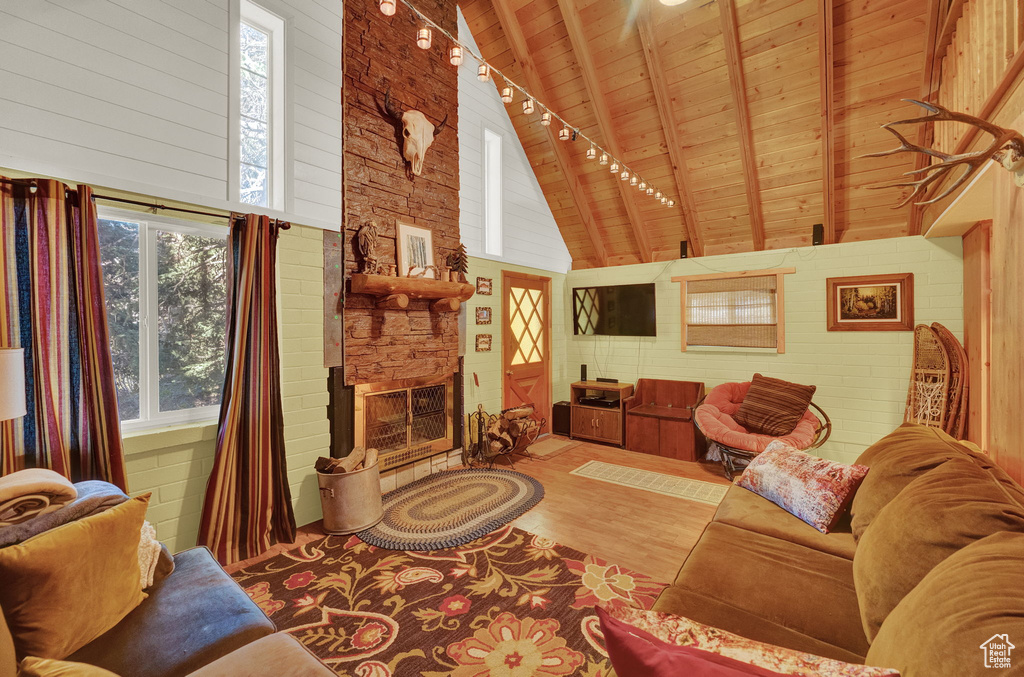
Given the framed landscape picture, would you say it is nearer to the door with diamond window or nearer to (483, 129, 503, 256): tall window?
the door with diamond window

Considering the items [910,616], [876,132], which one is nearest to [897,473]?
[910,616]

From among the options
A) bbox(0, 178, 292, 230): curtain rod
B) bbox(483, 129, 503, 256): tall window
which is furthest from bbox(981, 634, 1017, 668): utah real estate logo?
bbox(483, 129, 503, 256): tall window

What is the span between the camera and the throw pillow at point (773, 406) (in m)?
4.13

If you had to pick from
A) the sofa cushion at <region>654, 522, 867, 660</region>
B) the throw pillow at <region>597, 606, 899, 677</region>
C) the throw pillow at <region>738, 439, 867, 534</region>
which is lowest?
the sofa cushion at <region>654, 522, 867, 660</region>

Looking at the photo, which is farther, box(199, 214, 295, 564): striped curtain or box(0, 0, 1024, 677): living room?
box(199, 214, 295, 564): striped curtain

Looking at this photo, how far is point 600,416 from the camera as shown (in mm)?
5605

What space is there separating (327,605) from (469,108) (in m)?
4.76

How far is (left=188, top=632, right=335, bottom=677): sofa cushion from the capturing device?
47.9 inches

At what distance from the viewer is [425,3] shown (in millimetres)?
4270

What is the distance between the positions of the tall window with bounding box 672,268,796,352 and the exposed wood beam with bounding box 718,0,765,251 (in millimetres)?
424

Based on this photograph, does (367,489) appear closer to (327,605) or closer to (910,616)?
(327,605)

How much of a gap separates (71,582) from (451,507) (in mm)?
2454

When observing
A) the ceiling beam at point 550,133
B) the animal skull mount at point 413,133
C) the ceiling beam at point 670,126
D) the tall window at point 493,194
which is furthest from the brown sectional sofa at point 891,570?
the ceiling beam at point 550,133

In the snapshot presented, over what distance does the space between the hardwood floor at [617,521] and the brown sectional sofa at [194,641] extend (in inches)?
48.9
